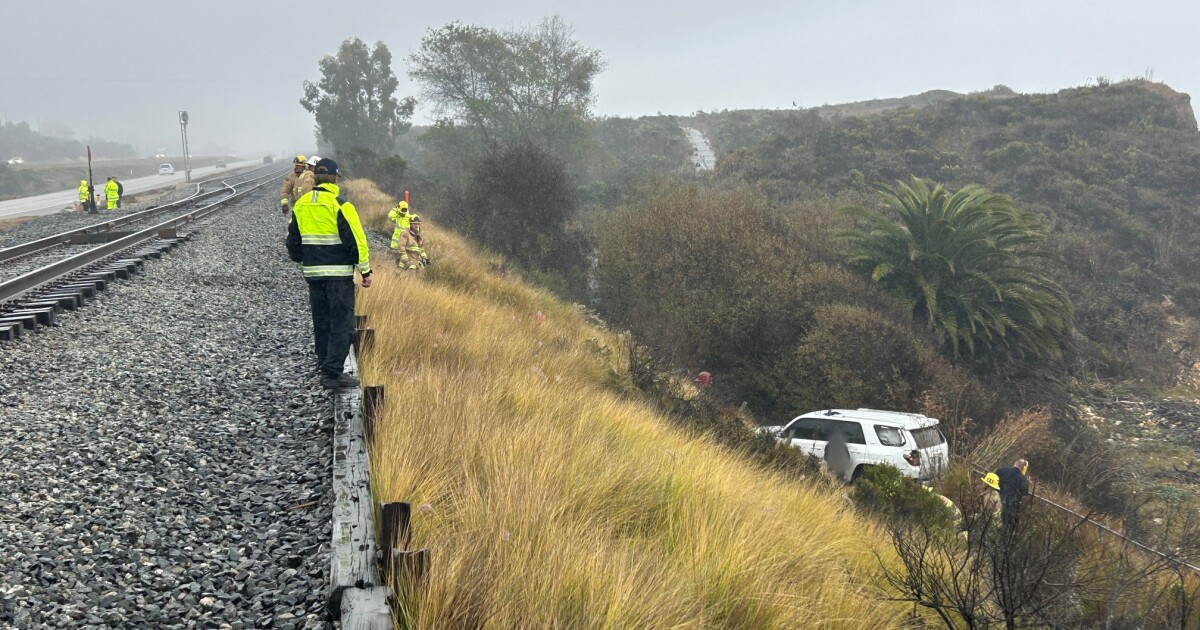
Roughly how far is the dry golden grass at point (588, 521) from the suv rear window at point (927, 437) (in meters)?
5.60

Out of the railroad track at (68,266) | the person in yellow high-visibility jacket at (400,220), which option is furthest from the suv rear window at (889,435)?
the railroad track at (68,266)

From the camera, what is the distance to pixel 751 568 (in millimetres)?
2920

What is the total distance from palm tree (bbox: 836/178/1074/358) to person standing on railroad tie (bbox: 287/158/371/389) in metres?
13.4

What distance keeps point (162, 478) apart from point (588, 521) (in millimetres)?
2181

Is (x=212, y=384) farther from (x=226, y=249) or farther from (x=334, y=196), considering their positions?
(x=226, y=249)

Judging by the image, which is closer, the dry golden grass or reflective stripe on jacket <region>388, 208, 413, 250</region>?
the dry golden grass

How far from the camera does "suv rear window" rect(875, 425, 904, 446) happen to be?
1044 cm

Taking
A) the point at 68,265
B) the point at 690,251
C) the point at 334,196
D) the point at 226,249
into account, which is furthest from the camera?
the point at 690,251

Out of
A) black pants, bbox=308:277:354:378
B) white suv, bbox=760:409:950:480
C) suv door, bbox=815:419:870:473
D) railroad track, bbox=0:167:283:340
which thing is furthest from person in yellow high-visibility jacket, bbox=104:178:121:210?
suv door, bbox=815:419:870:473

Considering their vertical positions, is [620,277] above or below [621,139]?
below

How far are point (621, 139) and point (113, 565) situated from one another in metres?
63.5

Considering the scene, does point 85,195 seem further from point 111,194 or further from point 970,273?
point 970,273

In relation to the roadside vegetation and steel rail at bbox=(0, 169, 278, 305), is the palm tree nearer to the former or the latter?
the roadside vegetation

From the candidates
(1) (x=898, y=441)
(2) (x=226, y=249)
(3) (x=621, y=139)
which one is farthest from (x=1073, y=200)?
(3) (x=621, y=139)
